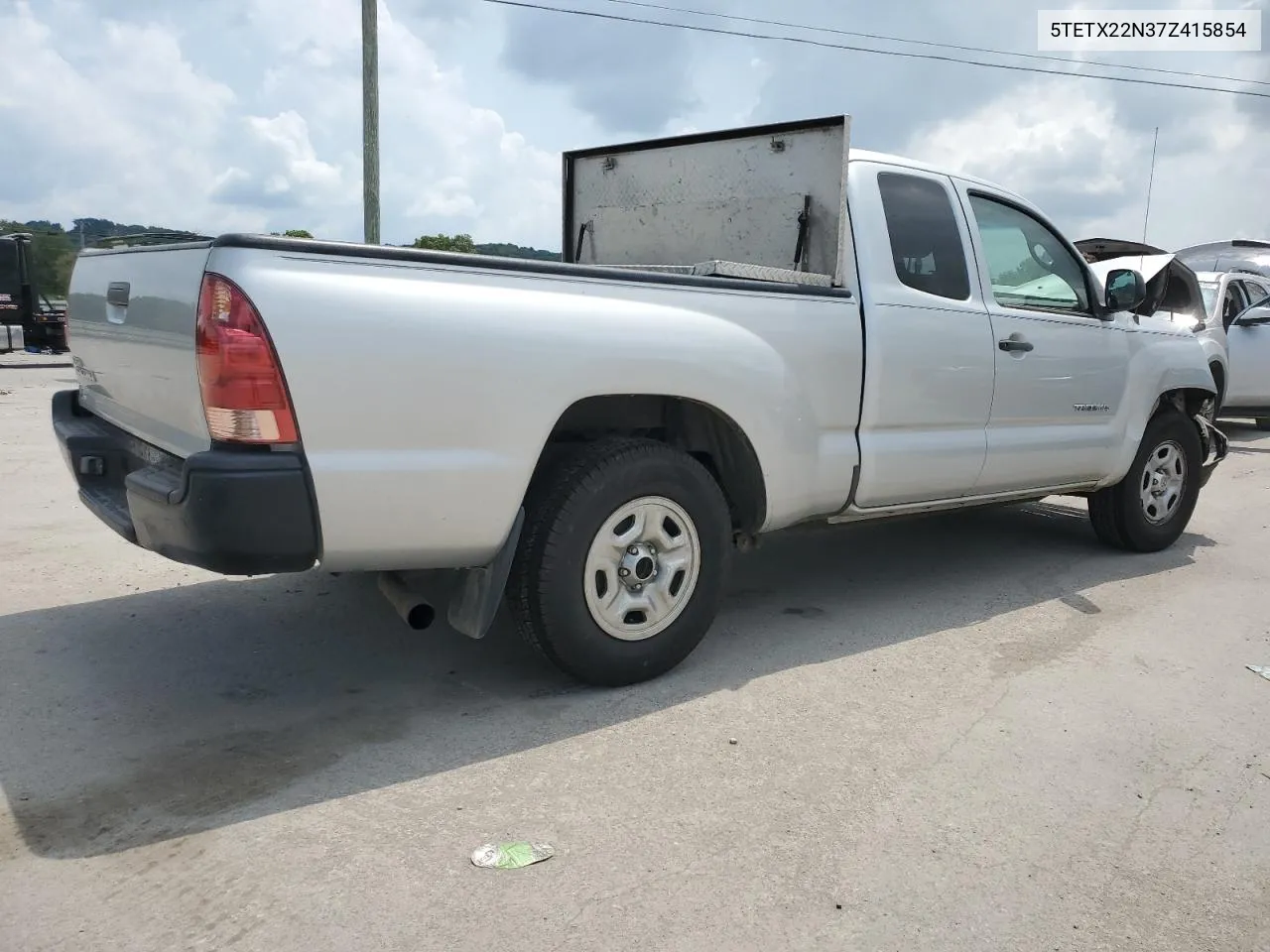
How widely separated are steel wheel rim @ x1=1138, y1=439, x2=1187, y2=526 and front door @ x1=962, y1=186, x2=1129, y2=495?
0.58 metres

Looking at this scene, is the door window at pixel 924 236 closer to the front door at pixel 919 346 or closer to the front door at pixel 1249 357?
the front door at pixel 919 346

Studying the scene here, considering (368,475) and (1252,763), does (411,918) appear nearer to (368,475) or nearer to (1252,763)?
(368,475)

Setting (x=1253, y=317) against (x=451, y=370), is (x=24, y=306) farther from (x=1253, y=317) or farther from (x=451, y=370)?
(x=1253, y=317)

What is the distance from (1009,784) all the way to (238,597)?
341 centimetres

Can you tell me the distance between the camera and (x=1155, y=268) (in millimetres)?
5809

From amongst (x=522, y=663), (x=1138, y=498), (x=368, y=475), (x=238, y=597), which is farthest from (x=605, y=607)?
(x=1138, y=498)

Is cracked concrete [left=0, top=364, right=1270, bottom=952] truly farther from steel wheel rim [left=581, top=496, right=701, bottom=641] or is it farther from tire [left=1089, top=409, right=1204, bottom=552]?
tire [left=1089, top=409, right=1204, bottom=552]

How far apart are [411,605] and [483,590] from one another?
0.25 m

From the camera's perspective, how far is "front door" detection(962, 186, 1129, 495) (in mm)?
4941

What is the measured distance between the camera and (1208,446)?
632cm

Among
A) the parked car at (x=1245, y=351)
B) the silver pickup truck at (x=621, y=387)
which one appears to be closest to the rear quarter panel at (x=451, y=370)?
the silver pickup truck at (x=621, y=387)

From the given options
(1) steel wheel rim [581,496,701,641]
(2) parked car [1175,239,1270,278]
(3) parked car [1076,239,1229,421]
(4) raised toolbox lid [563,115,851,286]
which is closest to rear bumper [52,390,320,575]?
(1) steel wheel rim [581,496,701,641]

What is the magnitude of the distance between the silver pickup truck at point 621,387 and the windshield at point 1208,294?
6.36 m

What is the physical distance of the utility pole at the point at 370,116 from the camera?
43.5 ft
